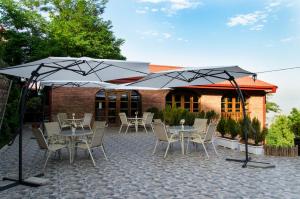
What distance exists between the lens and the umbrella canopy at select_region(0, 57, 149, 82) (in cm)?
623

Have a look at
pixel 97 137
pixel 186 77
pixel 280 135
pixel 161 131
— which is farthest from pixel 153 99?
pixel 97 137

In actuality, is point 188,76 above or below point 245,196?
above

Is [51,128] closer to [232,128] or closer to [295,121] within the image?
[232,128]

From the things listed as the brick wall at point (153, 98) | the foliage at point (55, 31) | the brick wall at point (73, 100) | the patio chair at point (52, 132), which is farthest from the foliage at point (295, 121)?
the foliage at point (55, 31)

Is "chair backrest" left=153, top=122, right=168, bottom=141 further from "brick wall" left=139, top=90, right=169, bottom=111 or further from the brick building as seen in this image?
"brick wall" left=139, top=90, right=169, bottom=111

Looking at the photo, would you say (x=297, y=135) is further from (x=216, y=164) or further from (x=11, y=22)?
(x=11, y=22)

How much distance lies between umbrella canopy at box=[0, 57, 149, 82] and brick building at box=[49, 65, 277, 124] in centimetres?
835

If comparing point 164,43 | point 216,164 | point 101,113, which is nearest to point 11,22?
point 101,113

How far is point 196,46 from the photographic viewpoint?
25812 millimetres

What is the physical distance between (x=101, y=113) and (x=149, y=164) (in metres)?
11.1

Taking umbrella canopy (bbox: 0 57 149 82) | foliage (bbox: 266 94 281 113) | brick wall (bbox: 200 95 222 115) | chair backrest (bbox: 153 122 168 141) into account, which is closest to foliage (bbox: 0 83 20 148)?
umbrella canopy (bbox: 0 57 149 82)

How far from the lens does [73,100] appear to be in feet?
58.2

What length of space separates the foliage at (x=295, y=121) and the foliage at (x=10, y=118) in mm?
9786

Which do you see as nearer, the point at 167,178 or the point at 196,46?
the point at 167,178
